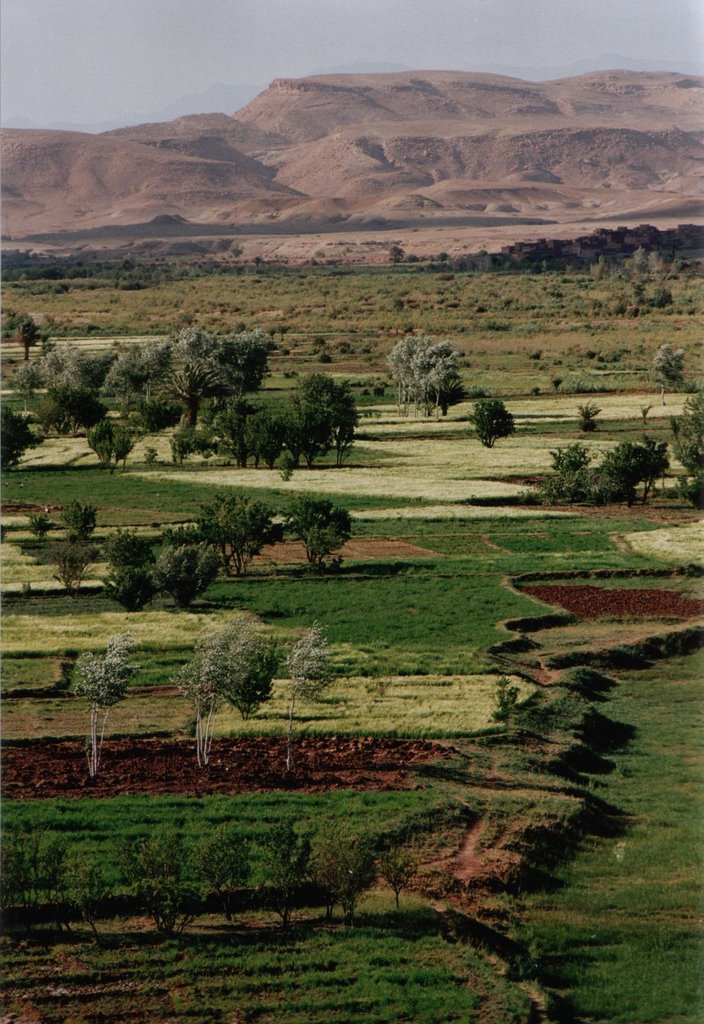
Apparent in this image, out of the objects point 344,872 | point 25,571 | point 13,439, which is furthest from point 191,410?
point 344,872

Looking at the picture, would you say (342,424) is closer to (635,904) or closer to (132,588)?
(132,588)

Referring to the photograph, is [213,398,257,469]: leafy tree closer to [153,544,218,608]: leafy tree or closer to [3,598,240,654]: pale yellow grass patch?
[153,544,218,608]: leafy tree

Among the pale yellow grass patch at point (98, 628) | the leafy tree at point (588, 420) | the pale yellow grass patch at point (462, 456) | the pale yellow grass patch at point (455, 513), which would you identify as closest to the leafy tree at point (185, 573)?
the pale yellow grass patch at point (98, 628)

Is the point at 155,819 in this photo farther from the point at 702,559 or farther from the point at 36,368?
the point at 36,368

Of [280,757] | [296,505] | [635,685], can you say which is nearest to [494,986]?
[280,757]

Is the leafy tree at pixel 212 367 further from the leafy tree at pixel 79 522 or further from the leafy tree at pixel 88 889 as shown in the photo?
the leafy tree at pixel 88 889

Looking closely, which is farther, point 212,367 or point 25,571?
point 212,367
